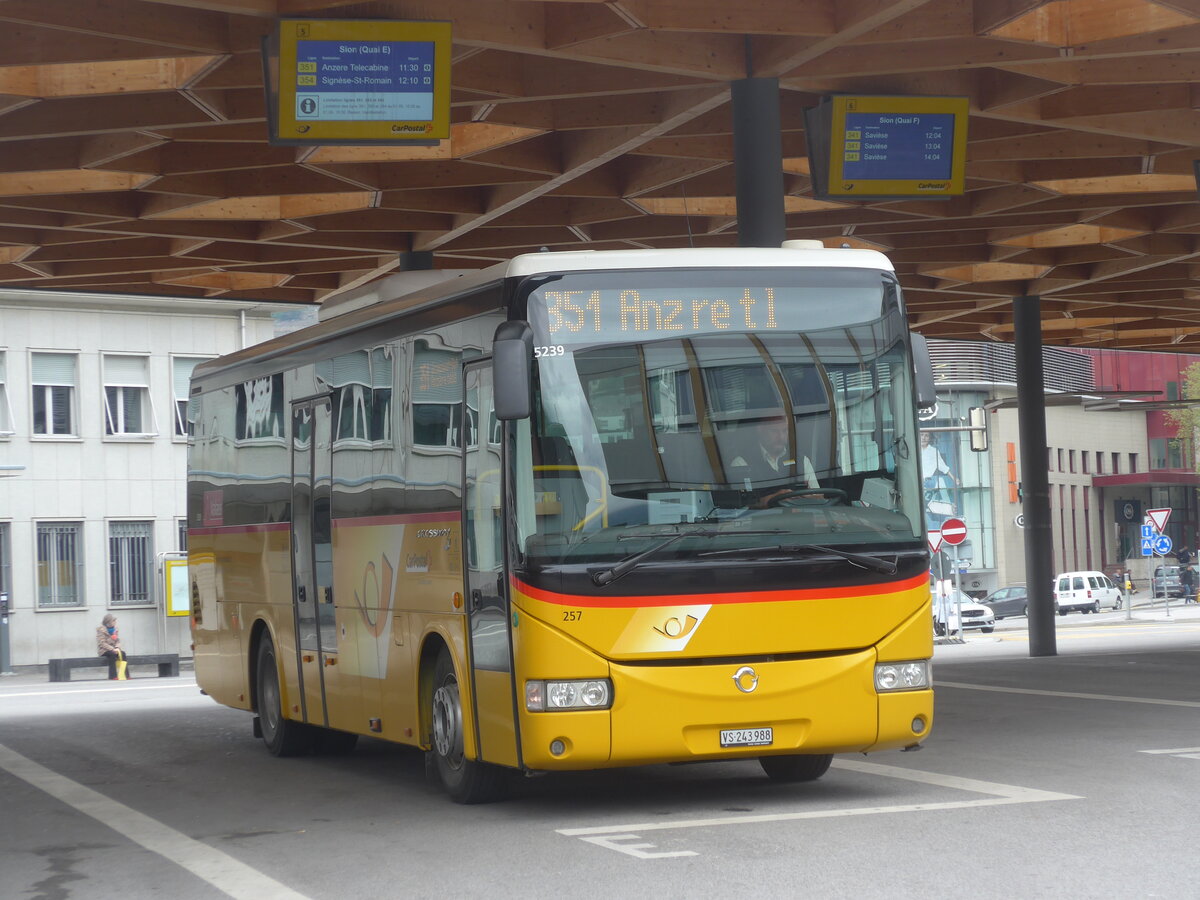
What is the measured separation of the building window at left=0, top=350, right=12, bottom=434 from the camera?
4319cm

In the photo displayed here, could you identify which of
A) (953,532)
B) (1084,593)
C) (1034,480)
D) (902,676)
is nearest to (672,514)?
(902,676)

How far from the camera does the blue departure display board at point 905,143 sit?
16.1m

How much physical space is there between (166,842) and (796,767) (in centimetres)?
394

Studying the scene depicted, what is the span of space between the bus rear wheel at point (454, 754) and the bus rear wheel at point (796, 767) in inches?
68.7

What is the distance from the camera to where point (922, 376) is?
11.2 meters

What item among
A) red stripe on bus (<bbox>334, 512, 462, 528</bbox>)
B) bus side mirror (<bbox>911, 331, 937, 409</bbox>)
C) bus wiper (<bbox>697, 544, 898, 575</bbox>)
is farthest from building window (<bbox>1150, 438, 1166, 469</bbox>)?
bus wiper (<bbox>697, 544, 898, 575</bbox>)

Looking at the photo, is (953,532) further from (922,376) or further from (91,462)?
(922,376)

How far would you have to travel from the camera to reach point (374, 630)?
12.8 metres

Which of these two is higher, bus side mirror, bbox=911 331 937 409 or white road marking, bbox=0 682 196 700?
bus side mirror, bbox=911 331 937 409

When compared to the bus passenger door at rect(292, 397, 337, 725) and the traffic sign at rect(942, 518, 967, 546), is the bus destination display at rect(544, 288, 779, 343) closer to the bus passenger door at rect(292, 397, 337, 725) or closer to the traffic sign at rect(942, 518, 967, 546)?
the bus passenger door at rect(292, 397, 337, 725)

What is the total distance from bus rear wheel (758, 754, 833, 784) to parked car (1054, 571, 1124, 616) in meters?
53.6

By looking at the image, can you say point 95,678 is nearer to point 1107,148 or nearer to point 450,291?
point 1107,148

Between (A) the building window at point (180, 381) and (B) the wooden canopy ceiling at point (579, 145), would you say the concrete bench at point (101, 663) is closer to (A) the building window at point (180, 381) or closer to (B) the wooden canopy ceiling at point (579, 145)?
(A) the building window at point (180, 381)

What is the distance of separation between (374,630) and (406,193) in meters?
9.38
